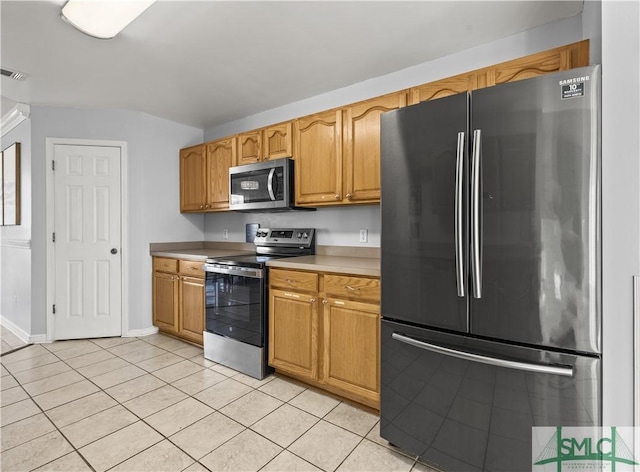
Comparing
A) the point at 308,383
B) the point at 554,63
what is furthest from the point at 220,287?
the point at 554,63

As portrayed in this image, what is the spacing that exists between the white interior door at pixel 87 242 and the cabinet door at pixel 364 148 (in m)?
2.77

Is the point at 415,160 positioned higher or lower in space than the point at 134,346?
higher

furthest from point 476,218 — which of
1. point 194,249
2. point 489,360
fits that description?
point 194,249

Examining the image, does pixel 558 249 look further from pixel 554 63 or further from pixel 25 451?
pixel 25 451

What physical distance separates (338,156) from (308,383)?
182 cm

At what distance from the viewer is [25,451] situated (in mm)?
1841

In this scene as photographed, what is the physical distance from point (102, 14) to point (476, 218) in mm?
2393

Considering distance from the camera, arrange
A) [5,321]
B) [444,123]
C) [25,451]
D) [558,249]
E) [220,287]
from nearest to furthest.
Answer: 1. [558,249]
2. [444,123]
3. [25,451]
4. [220,287]
5. [5,321]

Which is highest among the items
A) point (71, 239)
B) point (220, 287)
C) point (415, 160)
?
point (415, 160)

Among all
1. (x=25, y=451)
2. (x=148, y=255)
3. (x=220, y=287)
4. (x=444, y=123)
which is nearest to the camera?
(x=444, y=123)

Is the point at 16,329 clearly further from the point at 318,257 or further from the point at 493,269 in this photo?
the point at 493,269

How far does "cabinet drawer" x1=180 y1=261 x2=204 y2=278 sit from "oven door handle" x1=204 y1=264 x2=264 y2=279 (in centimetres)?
29

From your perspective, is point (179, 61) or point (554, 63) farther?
point (179, 61)

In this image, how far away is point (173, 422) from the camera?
2.11 meters
